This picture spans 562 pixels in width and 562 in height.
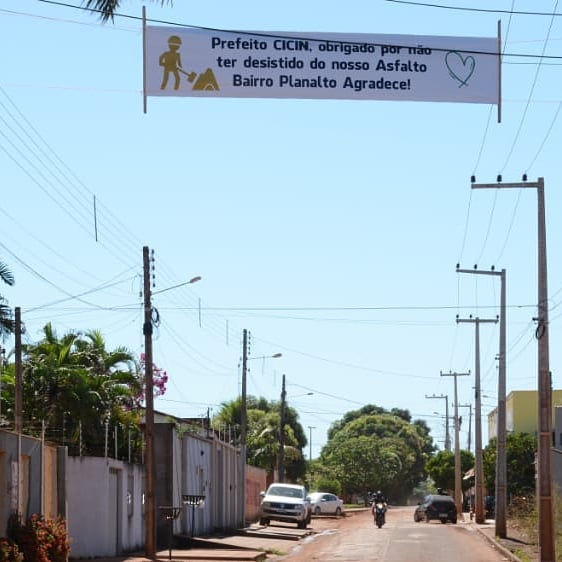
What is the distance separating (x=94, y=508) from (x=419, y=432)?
344ft

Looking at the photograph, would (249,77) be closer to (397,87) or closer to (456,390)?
(397,87)

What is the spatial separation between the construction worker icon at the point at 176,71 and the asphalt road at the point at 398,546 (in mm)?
15866

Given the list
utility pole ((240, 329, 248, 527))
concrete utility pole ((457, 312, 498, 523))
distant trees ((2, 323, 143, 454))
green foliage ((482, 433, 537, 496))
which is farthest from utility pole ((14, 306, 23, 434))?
green foliage ((482, 433, 537, 496))

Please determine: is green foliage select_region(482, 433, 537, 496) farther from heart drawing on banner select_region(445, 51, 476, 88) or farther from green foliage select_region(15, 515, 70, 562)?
heart drawing on banner select_region(445, 51, 476, 88)

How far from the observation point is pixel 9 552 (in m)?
20.0

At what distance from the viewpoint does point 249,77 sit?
655 inches

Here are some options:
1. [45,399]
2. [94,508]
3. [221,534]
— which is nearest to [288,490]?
[221,534]

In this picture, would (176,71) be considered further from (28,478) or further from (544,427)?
(544,427)

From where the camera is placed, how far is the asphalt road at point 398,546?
30234 mm

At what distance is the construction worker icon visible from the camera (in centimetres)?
1656

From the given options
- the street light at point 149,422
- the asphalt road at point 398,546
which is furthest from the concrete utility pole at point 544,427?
the street light at point 149,422

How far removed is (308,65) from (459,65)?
6.91 ft

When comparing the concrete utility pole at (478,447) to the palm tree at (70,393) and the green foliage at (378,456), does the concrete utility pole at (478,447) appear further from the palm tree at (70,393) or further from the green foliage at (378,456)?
the green foliage at (378,456)

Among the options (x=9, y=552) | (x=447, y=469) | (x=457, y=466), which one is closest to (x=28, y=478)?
(x=9, y=552)
